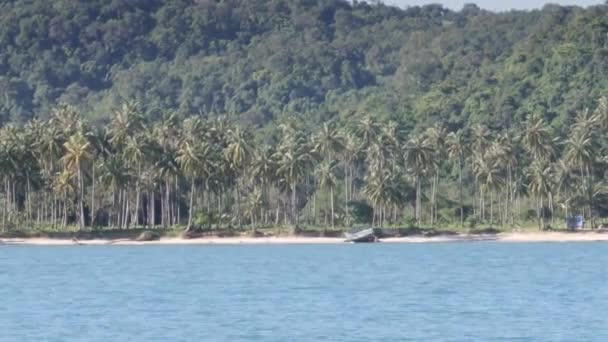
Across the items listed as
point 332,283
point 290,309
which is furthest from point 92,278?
point 290,309

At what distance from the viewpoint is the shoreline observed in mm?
125438

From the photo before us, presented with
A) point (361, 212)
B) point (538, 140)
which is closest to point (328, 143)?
point (361, 212)

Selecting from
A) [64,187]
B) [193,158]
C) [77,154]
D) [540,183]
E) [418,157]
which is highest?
[77,154]

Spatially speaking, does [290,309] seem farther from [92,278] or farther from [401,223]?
[401,223]

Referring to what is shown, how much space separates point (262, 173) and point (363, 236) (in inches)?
442

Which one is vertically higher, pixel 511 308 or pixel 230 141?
pixel 230 141

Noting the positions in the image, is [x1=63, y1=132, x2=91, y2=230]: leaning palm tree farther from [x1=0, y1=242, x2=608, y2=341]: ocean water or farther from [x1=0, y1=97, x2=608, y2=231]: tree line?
[x1=0, y1=242, x2=608, y2=341]: ocean water

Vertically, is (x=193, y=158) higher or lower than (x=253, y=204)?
higher

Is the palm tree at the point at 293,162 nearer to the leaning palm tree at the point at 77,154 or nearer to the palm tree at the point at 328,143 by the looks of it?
the palm tree at the point at 328,143

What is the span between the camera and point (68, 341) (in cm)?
5206

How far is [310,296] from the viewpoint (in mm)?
70562

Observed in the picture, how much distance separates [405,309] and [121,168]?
71475mm

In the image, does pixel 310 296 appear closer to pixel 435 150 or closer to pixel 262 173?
pixel 262 173

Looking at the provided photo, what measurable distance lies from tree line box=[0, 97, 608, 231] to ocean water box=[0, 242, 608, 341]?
16.4 metres
